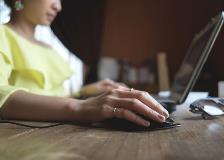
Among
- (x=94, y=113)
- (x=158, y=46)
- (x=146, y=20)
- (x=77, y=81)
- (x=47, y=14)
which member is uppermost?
(x=47, y=14)

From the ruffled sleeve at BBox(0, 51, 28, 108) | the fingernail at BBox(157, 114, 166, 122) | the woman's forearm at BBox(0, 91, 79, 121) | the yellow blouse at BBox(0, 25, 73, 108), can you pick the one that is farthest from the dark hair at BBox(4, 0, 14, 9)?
the fingernail at BBox(157, 114, 166, 122)

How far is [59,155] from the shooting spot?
0.46 metres

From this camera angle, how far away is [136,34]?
420 centimetres

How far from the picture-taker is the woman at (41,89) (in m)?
0.72

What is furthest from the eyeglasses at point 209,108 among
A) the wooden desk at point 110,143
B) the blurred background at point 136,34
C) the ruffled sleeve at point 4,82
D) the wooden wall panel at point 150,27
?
the wooden wall panel at point 150,27

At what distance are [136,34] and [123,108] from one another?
11.6ft

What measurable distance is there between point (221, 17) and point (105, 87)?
35.5 inches

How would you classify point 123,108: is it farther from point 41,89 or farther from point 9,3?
point 9,3

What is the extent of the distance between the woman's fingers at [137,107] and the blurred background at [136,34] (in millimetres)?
2976

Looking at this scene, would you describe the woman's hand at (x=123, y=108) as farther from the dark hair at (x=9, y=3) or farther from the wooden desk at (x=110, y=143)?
the dark hair at (x=9, y=3)

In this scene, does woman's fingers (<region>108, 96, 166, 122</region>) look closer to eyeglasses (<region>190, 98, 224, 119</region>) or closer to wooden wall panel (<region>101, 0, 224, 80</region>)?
eyeglasses (<region>190, 98, 224, 119</region>)

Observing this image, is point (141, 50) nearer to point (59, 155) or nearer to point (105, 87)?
point (105, 87)

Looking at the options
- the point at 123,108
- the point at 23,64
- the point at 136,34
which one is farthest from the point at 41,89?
the point at 136,34

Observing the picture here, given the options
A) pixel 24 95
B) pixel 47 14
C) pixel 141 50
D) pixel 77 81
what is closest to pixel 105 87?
pixel 47 14
